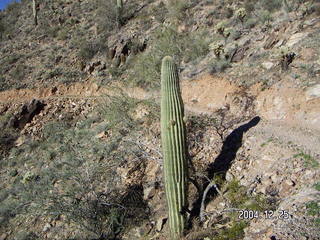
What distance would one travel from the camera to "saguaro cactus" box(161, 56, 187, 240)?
18.8 ft

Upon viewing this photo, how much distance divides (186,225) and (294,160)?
8.41 ft

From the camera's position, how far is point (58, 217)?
27.0ft

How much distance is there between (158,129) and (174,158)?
4.09 meters

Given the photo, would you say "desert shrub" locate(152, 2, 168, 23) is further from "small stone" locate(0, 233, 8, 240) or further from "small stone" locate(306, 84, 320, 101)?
"small stone" locate(0, 233, 8, 240)

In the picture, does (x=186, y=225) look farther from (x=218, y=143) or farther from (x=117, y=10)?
(x=117, y=10)

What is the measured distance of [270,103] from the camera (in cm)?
919

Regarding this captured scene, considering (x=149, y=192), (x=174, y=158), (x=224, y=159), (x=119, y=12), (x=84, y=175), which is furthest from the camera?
(x=119, y=12)

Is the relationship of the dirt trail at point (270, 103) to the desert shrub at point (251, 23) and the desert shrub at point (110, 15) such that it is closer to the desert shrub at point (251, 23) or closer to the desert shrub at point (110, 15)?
A: the desert shrub at point (251, 23)

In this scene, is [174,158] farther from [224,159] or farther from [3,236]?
[3,236]

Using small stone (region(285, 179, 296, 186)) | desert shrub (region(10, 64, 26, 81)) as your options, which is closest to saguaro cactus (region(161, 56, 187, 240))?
small stone (region(285, 179, 296, 186))

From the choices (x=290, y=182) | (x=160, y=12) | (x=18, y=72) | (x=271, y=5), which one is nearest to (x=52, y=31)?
(x=18, y=72)

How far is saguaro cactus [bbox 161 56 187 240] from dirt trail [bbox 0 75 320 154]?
9.76 ft

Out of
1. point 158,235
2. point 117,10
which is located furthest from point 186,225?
point 117,10

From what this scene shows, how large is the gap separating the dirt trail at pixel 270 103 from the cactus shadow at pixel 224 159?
1.90 feet
